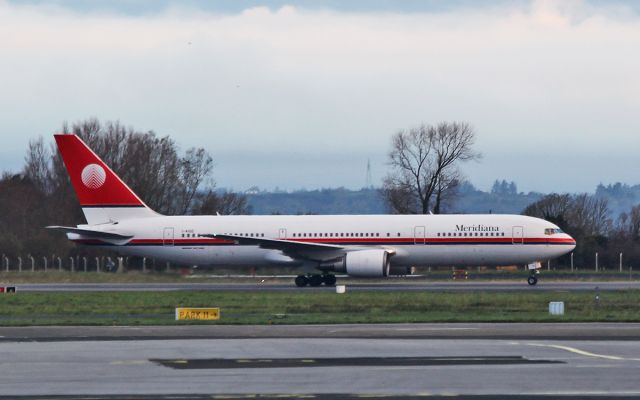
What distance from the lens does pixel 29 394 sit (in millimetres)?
18641

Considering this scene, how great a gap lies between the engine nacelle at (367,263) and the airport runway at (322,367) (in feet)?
84.3

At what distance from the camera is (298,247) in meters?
55.8

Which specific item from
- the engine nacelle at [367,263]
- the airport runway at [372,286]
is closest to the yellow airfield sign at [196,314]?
the airport runway at [372,286]

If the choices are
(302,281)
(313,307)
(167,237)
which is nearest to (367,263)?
(302,281)

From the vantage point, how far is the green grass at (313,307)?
35438mm

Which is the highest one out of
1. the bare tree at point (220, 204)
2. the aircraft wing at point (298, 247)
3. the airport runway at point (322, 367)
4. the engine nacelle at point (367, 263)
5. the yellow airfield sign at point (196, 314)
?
the bare tree at point (220, 204)

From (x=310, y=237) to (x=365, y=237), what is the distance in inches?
106

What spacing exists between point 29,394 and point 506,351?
10.8 metres

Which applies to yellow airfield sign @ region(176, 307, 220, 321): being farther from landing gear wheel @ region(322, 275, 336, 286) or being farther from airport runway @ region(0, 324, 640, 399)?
landing gear wheel @ region(322, 275, 336, 286)

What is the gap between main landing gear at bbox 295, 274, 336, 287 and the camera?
185 ft

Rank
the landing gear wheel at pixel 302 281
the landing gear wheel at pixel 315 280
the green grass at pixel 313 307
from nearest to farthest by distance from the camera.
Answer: the green grass at pixel 313 307, the landing gear wheel at pixel 302 281, the landing gear wheel at pixel 315 280

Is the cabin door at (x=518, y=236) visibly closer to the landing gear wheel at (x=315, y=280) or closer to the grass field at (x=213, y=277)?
the grass field at (x=213, y=277)

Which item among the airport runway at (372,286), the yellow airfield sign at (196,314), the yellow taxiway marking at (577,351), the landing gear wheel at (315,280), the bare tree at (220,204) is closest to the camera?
the yellow taxiway marking at (577,351)

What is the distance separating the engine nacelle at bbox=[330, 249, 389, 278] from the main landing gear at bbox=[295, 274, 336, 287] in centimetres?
198
